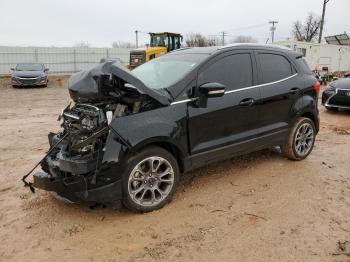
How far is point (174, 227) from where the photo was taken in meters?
3.77

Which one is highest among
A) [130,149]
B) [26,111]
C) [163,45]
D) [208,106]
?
[163,45]

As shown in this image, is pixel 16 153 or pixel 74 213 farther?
pixel 16 153

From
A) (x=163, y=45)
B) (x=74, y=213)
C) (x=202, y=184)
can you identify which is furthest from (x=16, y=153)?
(x=163, y=45)

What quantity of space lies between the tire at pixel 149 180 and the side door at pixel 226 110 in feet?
1.33

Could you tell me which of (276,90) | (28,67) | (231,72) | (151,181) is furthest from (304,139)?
(28,67)

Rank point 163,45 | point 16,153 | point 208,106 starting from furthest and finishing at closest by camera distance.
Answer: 1. point 163,45
2. point 16,153
3. point 208,106

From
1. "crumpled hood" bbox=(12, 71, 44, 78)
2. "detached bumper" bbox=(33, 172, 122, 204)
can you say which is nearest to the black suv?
"detached bumper" bbox=(33, 172, 122, 204)

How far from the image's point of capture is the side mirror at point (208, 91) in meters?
4.25

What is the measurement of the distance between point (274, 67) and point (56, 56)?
25.3m

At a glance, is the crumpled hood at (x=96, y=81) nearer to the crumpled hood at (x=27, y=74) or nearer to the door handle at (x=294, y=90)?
the door handle at (x=294, y=90)

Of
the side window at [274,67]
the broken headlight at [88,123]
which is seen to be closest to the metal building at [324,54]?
the side window at [274,67]

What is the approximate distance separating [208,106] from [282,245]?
1804mm

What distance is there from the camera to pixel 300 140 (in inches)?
231

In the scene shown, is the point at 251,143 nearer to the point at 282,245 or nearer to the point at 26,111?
the point at 282,245
